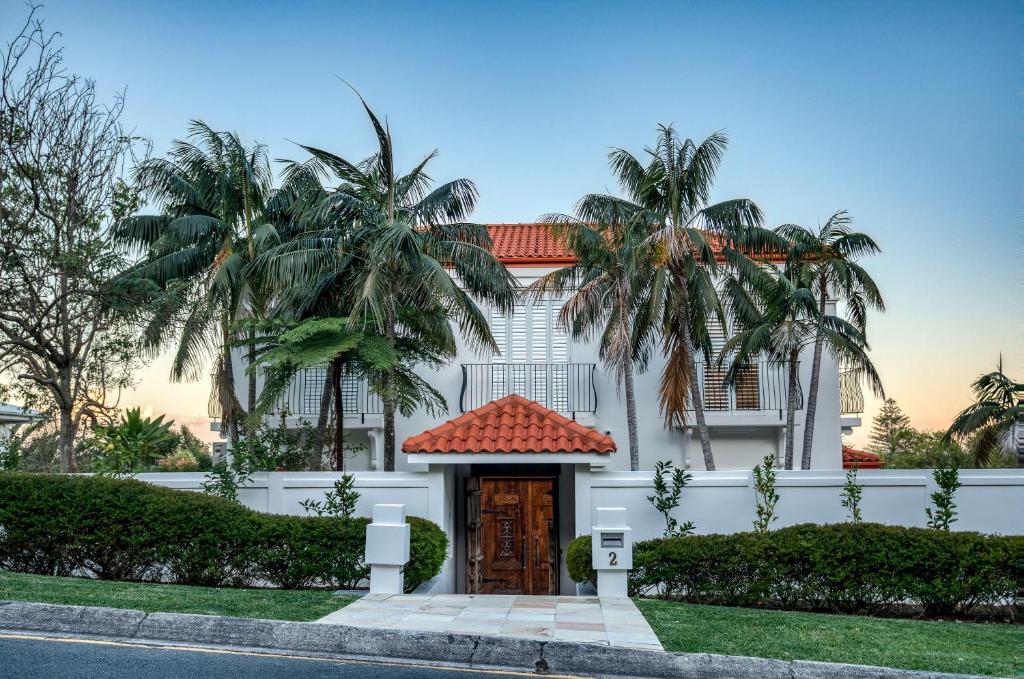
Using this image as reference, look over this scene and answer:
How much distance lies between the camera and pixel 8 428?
23.2m

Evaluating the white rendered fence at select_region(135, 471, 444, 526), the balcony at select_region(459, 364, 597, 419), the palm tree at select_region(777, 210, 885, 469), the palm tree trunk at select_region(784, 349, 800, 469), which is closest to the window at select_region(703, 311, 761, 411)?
the palm tree trunk at select_region(784, 349, 800, 469)

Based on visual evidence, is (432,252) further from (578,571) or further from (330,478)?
(578,571)

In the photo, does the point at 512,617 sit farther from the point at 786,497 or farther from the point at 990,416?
the point at 990,416

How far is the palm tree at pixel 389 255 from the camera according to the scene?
16.6 meters

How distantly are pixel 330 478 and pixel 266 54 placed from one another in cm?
892

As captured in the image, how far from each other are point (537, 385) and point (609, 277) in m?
4.21

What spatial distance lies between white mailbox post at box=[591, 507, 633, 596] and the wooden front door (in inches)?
169

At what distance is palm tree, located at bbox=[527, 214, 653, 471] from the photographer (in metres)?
18.9

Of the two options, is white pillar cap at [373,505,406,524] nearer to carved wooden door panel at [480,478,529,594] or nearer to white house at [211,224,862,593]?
carved wooden door panel at [480,478,529,594]

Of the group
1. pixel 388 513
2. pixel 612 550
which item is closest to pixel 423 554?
pixel 388 513

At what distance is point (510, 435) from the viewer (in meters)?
13.9

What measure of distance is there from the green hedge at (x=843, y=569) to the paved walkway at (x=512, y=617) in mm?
1114

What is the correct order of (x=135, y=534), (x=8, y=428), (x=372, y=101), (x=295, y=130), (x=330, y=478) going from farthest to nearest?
(x=8, y=428) → (x=295, y=130) → (x=372, y=101) → (x=330, y=478) → (x=135, y=534)

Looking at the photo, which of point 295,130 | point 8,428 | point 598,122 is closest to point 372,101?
point 295,130
